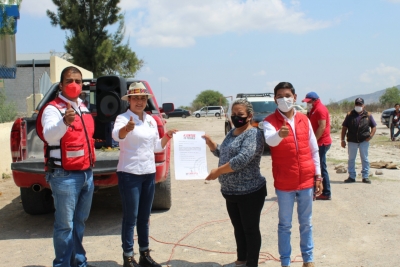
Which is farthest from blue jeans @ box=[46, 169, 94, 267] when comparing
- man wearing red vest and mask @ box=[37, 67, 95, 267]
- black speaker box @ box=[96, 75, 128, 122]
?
black speaker box @ box=[96, 75, 128, 122]

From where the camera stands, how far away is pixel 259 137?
4145 mm

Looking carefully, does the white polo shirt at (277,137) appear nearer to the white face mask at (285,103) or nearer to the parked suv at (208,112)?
the white face mask at (285,103)

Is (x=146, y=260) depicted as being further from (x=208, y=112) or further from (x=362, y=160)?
(x=208, y=112)

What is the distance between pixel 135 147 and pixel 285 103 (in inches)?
58.3

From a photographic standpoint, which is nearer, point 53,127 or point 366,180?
point 53,127

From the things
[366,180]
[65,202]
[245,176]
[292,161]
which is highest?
[292,161]

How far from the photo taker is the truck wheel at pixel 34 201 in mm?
6460

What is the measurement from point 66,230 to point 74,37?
2602 cm

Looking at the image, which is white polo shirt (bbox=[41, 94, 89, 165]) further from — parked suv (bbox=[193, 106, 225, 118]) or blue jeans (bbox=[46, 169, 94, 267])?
parked suv (bbox=[193, 106, 225, 118])

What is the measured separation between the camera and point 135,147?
14.3ft

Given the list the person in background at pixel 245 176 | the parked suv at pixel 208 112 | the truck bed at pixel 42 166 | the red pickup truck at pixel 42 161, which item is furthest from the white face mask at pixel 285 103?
the parked suv at pixel 208 112

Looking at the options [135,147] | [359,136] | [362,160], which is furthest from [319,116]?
[135,147]

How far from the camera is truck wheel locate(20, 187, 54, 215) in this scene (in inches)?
254

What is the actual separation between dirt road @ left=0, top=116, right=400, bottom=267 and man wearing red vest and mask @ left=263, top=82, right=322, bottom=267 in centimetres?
56
